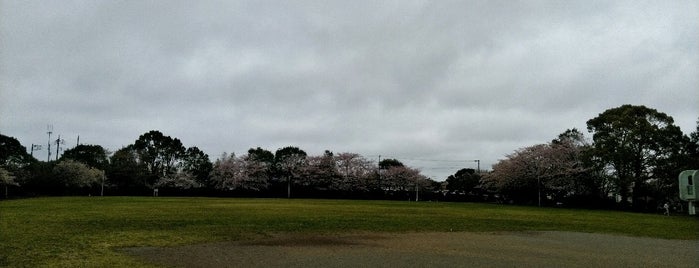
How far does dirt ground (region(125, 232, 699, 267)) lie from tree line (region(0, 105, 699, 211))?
107ft

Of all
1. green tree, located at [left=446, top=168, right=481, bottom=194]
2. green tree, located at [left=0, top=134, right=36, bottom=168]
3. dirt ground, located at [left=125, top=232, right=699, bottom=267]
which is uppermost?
green tree, located at [left=0, top=134, right=36, bottom=168]

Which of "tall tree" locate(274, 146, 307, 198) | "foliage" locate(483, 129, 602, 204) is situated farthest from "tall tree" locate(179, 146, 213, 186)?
"foliage" locate(483, 129, 602, 204)

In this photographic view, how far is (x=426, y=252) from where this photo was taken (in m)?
12.7

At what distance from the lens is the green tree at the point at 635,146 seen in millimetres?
47625

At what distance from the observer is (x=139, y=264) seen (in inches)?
394

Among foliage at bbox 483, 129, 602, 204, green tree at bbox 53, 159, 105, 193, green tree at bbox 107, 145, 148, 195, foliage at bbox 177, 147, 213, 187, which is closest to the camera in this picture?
foliage at bbox 483, 129, 602, 204

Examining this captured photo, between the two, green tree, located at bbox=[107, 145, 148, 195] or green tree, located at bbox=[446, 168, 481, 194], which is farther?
green tree, located at bbox=[446, 168, 481, 194]

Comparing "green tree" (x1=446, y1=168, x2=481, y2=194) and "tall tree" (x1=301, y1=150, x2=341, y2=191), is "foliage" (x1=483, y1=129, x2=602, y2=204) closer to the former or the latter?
"green tree" (x1=446, y1=168, x2=481, y2=194)

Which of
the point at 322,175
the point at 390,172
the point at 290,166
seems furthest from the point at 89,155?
the point at 390,172

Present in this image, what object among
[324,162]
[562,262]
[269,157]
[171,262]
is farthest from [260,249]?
[269,157]

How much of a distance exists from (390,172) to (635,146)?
153 feet

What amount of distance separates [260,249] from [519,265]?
21.0 ft

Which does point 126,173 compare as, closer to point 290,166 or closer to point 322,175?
point 290,166

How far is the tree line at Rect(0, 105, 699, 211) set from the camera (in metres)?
49.8
